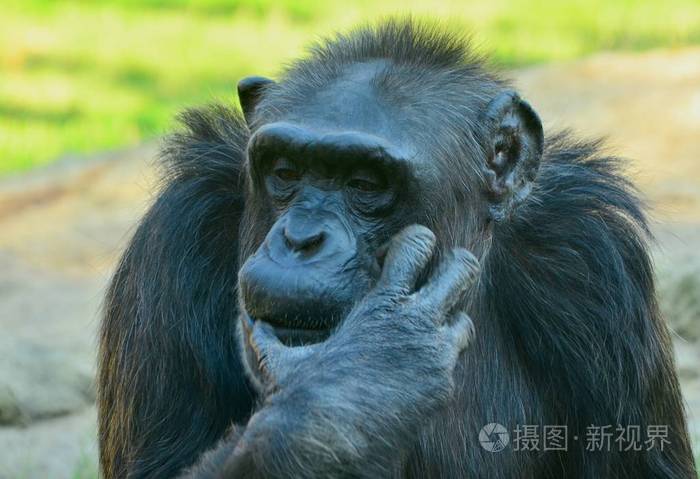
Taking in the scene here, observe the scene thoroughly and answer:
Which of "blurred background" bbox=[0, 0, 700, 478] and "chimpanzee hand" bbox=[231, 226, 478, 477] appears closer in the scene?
Result: "chimpanzee hand" bbox=[231, 226, 478, 477]

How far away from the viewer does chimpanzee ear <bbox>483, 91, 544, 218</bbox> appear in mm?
7277

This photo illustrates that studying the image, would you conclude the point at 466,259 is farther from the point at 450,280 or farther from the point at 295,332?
the point at 295,332

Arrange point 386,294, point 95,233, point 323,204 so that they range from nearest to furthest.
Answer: point 386,294 → point 323,204 → point 95,233

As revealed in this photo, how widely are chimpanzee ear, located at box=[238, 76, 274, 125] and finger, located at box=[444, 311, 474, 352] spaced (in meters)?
1.83

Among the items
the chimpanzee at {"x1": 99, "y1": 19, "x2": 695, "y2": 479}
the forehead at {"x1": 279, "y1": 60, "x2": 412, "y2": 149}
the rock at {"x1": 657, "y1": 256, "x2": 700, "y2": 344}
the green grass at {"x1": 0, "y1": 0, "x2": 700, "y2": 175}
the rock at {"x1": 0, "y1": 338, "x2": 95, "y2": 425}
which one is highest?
the forehead at {"x1": 279, "y1": 60, "x2": 412, "y2": 149}

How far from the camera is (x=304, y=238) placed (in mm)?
6387

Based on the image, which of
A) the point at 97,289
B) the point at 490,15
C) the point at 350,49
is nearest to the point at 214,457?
the point at 350,49

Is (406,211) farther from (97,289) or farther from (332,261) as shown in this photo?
(97,289)

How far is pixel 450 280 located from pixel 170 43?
58.1 feet

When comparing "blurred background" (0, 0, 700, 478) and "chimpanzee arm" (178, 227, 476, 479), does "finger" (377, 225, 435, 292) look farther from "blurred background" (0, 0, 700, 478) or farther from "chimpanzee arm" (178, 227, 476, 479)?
"blurred background" (0, 0, 700, 478)

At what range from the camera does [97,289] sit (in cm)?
1313

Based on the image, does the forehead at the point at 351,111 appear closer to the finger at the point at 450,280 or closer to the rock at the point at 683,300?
the finger at the point at 450,280

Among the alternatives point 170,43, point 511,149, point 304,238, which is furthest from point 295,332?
point 170,43

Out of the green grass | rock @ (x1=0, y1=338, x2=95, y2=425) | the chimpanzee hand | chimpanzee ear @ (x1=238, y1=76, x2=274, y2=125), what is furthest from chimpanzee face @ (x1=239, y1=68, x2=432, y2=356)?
the green grass
